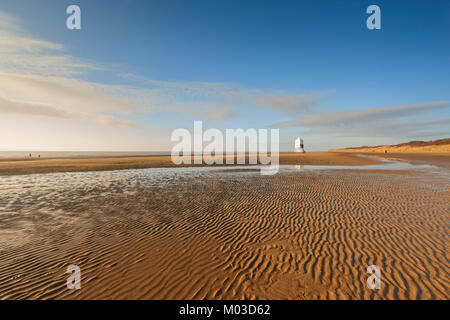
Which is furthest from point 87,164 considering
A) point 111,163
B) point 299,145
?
point 299,145

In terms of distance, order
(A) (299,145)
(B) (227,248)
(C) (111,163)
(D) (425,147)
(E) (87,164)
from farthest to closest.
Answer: (D) (425,147) → (A) (299,145) → (C) (111,163) → (E) (87,164) → (B) (227,248)

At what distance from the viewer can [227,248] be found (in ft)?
19.4

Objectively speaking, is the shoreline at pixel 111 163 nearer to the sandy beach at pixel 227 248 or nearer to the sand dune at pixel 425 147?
the sandy beach at pixel 227 248

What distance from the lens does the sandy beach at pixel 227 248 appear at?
4145 millimetres

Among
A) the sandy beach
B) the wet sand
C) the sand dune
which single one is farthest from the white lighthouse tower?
the sandy beach

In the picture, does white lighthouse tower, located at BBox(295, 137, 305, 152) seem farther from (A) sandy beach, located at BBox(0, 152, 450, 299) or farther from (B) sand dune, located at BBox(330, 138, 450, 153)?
(A) sandy beach, located at BBox(0, 152, 450, 299)

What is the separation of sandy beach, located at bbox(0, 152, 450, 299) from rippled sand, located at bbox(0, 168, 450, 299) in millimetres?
30

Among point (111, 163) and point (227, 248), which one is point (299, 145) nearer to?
point (111, 163)

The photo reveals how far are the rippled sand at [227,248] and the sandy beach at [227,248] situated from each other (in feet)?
0.10

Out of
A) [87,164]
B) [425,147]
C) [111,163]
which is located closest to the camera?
[87,164]

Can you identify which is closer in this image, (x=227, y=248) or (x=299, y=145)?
(x=227, y=248)

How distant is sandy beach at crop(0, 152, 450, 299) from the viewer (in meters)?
4.14

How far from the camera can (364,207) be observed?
971 cm
